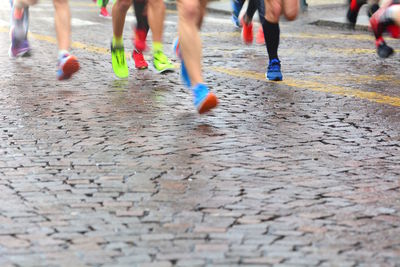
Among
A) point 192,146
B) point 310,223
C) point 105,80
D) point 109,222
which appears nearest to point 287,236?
point 310,223

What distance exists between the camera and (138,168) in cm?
587

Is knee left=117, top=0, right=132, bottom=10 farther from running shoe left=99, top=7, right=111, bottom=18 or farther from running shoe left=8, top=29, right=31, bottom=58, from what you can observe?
running shoe left=99, top=7, right=111, bottom=18

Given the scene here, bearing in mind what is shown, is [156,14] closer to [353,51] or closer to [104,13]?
[353,51]

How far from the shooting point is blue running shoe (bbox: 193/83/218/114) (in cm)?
716

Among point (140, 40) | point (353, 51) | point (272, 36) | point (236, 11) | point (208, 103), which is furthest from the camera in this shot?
point (236, 11)

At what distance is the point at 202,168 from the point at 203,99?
1.37 meters

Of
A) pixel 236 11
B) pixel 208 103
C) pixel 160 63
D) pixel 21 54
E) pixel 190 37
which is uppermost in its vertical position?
pixel 190 37

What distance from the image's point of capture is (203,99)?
23.5 feet

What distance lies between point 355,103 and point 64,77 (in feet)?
7.36

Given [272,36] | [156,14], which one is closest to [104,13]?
[156,14]

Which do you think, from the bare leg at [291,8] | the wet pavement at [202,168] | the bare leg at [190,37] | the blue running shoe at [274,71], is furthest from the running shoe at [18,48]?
the bare leg at [190,37]

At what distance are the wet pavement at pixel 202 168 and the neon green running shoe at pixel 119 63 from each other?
0.17 m

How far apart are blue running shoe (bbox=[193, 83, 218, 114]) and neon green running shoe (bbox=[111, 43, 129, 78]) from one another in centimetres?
225

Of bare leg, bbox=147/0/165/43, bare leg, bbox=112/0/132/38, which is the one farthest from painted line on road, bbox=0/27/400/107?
bare leg, bbox=112/0/132/38
